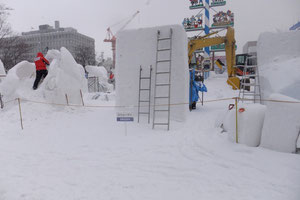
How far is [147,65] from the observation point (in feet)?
19.8

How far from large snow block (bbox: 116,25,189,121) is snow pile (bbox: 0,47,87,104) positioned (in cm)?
291

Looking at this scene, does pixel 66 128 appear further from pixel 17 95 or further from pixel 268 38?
pixel 268 38

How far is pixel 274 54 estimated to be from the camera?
5.74 meters

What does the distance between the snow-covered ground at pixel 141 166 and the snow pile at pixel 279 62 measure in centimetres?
203

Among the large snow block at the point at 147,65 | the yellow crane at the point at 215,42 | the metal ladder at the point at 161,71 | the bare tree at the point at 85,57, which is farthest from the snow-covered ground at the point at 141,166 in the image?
the bare tree at the point at 85,57

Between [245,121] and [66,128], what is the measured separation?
16.8 feet

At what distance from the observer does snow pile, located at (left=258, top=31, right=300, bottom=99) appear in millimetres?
4779

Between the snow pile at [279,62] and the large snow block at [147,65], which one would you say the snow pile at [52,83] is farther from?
the snow pile at [279,62]

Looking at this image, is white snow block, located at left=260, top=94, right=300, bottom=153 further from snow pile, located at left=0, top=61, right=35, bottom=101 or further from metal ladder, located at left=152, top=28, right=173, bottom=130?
snow pile, located at left=0, top=61, right=35, bottom=101

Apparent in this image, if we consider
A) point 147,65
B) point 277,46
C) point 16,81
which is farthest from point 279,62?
point 16,81

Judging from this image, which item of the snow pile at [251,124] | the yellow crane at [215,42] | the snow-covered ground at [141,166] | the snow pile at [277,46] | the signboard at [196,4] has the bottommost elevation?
the snow-covered ground at [141,166]

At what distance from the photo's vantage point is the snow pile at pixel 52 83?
7.57m

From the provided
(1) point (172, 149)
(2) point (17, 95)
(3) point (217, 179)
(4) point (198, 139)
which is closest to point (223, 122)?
(4) point (198, 139)

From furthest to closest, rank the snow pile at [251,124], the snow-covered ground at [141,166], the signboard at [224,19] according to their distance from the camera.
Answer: the signboard at [224,19]
the snow pile at [251,124]
the snow-covered ground at [141,166]
